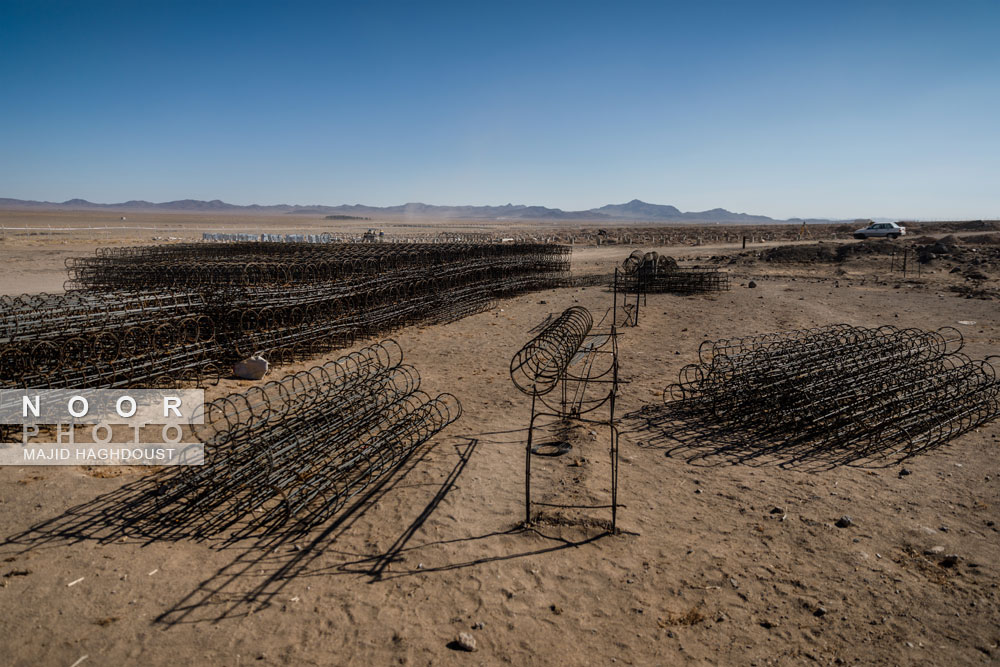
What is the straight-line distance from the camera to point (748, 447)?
7.86 m

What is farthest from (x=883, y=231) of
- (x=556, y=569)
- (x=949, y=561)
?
(x=556, y=569)

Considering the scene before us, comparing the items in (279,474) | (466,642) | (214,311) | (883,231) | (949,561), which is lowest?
(466,642)

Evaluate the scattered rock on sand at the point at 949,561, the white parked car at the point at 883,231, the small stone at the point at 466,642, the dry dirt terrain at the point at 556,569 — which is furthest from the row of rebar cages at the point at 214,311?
the white parked car at the point at 883,231

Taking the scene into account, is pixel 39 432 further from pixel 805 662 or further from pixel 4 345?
pixel 805 662

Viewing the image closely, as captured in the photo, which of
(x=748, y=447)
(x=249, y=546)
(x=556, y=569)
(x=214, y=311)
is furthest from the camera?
(x=214, y=311)

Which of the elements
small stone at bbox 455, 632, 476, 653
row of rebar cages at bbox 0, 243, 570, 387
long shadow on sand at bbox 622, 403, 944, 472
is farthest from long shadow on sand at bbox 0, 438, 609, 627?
row of rebar cages at bbox 0, 243, 570, 387

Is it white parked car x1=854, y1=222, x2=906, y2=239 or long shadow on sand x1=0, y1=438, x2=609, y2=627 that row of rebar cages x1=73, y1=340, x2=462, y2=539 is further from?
white parked car x1=854, y1=222, x2=906, y2=239

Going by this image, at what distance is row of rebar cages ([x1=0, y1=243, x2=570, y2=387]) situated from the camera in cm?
900

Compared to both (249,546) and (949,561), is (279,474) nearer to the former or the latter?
(249,546)

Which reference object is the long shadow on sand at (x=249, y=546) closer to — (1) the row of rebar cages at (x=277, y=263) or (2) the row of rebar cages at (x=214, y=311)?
(2) the row of rebar cages at (x=214, y=311)

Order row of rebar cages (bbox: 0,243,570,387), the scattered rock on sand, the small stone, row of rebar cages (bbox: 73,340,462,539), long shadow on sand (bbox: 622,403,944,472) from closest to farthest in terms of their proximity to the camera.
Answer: the small stone
the scattered rock on sand
row of rebar cages (bbox: 73,340,462,539)
long shadow on sand (bbox: 622,403,944,472)
row of rebar cages (bbox: 0,243,570,387)

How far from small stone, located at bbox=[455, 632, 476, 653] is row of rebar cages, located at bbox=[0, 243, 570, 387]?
300 inches

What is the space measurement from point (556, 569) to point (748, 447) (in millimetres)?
4037

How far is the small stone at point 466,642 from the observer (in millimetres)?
4211
